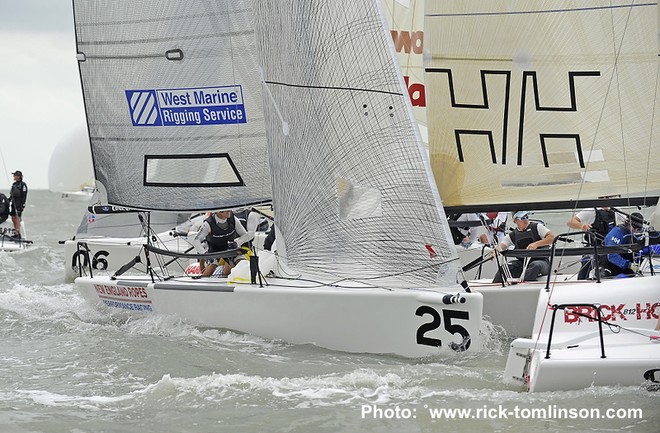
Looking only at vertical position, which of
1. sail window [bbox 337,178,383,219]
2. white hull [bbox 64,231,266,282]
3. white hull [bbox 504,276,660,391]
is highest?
sail window [bbox 337,178,383,219]

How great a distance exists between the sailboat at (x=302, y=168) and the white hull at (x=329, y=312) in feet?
0.04

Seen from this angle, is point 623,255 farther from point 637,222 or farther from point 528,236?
point 528,236

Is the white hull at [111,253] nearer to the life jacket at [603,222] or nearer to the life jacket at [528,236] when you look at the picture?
the life jacket at [603,222]

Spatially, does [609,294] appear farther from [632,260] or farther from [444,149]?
[444,149]

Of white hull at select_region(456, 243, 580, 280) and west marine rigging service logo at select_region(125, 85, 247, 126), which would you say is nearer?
west marine rigging service logo at select_region(125, 85, 247, 126)

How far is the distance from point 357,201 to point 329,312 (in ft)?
2.84

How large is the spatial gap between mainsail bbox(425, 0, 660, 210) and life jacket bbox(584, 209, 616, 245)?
1532mm

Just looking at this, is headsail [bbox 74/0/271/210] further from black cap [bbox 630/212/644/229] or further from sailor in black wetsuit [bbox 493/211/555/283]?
black cap [bbox 630/212/644/229]

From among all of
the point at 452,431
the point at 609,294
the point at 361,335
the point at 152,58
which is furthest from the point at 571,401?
the point at 152,58

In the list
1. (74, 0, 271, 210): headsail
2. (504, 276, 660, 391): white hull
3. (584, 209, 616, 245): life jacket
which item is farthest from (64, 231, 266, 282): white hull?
(504, 276, 660, 391): white hull

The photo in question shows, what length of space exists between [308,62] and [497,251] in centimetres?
230

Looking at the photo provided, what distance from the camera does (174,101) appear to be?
34.3 ft

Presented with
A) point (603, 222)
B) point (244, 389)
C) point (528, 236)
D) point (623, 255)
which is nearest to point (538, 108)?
point (528, 236)

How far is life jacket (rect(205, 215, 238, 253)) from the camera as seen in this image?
10.4 meters
